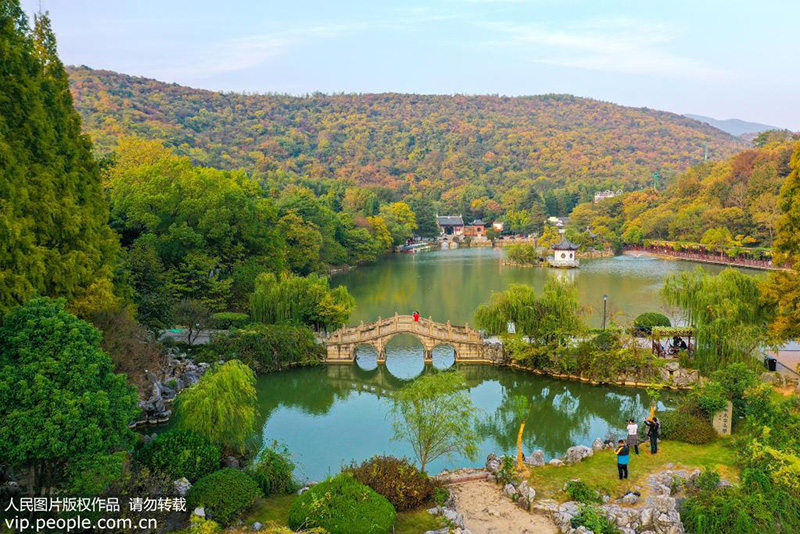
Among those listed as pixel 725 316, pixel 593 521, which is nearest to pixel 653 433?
pixel 593 521

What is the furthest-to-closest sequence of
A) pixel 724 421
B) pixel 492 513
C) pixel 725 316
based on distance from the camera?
pixel 725 316 → pixel 724 421 → pixel 492 513

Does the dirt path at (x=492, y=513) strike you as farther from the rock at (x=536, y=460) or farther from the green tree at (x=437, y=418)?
the rock at (x=536, y=460)

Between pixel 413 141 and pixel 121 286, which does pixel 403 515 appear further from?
pixel 413 141

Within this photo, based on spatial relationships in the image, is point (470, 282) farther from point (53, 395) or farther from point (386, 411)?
point (53, 395)

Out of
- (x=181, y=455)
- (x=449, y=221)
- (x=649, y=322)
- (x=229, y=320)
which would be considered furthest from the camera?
(x=449, y=221)

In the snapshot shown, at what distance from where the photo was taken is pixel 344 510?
8.27 m

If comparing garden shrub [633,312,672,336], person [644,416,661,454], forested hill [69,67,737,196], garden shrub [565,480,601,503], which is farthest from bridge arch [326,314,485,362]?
forested hill [69,67,737,196]

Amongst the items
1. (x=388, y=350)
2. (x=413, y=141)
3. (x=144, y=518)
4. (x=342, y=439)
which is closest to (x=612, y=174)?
(x=413, y=141)

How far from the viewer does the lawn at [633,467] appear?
10.4 m

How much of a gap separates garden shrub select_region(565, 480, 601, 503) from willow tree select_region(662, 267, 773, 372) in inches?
337

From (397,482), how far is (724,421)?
734 cm

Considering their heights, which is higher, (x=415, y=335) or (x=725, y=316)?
(x=725, y=316)

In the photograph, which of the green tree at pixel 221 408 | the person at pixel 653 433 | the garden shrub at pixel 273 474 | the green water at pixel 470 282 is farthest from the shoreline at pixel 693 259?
the garden shrub at pixel 273 474

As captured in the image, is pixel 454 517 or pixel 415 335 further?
pixel 415 335
